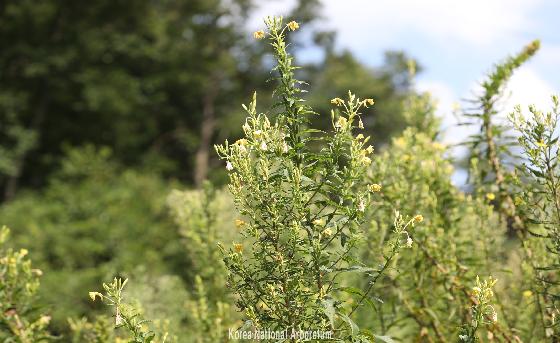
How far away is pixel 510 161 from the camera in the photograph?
13.0ft

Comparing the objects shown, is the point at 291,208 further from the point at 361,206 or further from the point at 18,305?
the point at 18,305

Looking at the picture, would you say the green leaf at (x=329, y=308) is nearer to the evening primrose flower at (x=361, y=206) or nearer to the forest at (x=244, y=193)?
the forest at (x=244, y=193)


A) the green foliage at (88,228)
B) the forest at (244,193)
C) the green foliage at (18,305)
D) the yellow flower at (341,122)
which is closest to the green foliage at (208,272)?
the forest at (244,193)

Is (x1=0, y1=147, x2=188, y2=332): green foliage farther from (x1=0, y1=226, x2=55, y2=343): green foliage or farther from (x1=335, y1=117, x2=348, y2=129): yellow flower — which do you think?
(x1=335, y1=117, x2=348, y2=129): yellow flower

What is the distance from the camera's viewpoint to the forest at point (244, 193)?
2.37m

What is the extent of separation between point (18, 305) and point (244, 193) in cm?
171

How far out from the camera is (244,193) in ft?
8.07

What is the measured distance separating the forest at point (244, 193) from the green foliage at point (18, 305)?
16 millimetres

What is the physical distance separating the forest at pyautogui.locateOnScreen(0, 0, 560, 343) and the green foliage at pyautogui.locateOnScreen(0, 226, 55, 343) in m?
0.02

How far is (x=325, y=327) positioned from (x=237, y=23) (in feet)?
65.9

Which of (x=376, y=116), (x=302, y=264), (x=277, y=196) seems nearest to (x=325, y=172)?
(x=277, y=196)

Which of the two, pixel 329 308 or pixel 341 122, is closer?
pixel 329 308

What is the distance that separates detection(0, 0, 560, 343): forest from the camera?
237 cm

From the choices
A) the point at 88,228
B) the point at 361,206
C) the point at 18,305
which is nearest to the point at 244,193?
the point at 361,206
